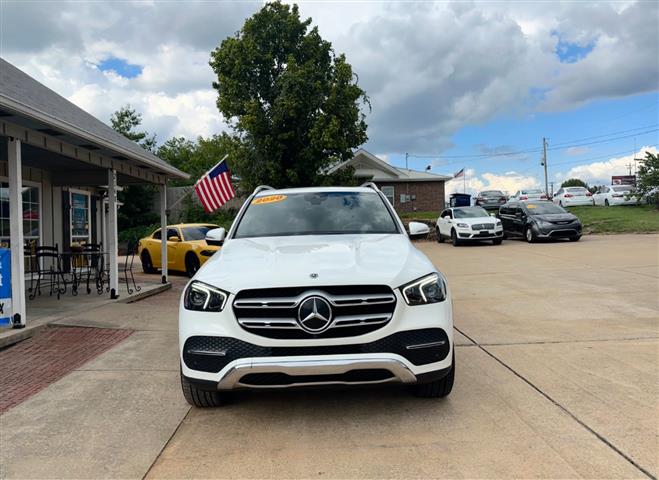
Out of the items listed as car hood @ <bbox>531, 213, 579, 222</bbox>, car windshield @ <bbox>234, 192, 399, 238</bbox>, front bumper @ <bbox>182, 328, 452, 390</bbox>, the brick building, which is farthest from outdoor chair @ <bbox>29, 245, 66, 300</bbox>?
the brick building

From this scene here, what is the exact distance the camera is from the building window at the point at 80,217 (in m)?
13.8

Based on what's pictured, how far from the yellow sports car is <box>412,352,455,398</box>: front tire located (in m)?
10.1

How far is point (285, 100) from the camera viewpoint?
75.8 ft

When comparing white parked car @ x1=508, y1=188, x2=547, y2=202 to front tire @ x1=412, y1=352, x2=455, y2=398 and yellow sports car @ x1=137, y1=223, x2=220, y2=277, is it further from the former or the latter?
front tire @ x1=412, y1=352, x2=455, y2=398

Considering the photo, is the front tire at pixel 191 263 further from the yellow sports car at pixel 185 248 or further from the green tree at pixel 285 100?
the green tree at pixel 285 100

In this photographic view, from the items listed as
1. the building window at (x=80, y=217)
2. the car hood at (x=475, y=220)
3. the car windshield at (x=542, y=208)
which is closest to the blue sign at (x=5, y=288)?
the building window at (x=80, y=217)

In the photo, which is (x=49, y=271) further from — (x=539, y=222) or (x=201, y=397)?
(x=539, y=222)

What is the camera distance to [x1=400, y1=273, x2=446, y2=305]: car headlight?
3.46 meters

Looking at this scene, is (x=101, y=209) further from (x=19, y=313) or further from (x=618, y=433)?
(x=618, y=433)

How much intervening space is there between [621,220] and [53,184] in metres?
22.2

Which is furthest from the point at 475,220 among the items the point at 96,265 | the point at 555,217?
the point at 96,265

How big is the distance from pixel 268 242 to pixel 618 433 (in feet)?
9.55

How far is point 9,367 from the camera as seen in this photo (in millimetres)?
5293

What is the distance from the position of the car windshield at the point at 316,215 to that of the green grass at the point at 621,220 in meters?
19.8
